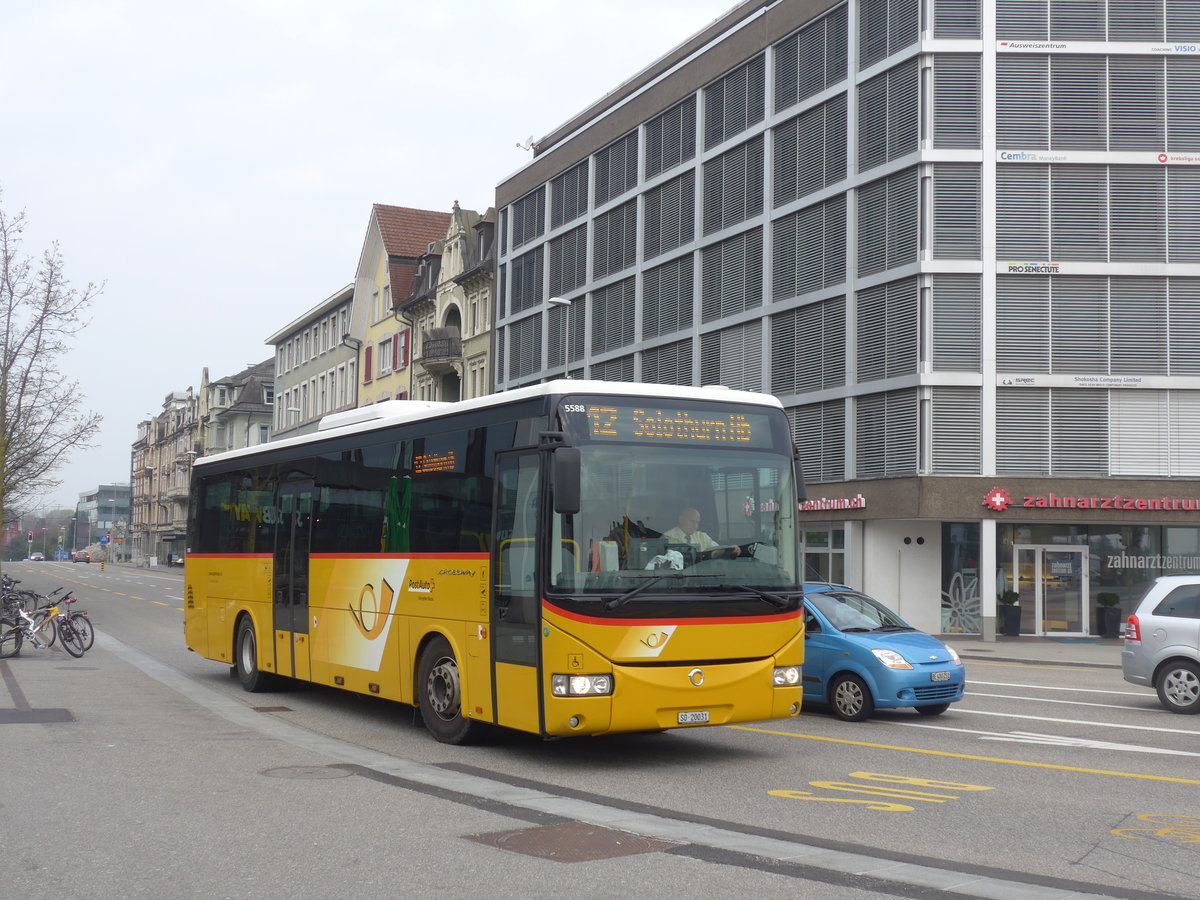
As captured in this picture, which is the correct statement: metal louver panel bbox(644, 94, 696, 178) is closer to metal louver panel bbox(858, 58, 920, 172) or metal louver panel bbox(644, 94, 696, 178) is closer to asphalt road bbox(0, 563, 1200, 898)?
metal louver panel bbox(858, 58, 920, 172)

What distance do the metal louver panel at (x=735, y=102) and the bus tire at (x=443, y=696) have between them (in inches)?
1295

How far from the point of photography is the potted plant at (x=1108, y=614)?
35.0 meters

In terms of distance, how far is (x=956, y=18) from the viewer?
3553cm

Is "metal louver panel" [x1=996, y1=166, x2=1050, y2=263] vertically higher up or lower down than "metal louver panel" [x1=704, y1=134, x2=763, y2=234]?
lower down

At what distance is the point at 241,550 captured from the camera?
17422mm

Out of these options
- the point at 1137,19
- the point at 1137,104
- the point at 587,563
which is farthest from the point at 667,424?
the point at 1137,19

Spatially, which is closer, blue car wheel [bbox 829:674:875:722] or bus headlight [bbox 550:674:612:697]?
bus headlight [bbox 550:674:612:697]

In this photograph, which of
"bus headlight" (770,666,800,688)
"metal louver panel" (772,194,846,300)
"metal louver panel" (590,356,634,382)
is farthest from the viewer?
"metal louver panel" (590,356,634,382)

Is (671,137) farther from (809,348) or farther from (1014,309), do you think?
(1014,309)

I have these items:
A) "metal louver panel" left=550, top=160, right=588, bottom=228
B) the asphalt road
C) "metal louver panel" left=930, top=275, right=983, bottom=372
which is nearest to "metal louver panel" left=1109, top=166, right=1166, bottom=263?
"metal louver panel" left=930, top=275, right=983, bottom=372

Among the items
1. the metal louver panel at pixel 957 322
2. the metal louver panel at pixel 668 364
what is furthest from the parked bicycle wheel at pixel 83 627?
the metal louver panel at pixel 668 364

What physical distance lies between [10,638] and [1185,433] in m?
28.4

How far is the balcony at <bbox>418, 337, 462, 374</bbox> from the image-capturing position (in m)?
64.4

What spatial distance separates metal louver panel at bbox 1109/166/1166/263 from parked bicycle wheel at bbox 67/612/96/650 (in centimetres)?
2687
